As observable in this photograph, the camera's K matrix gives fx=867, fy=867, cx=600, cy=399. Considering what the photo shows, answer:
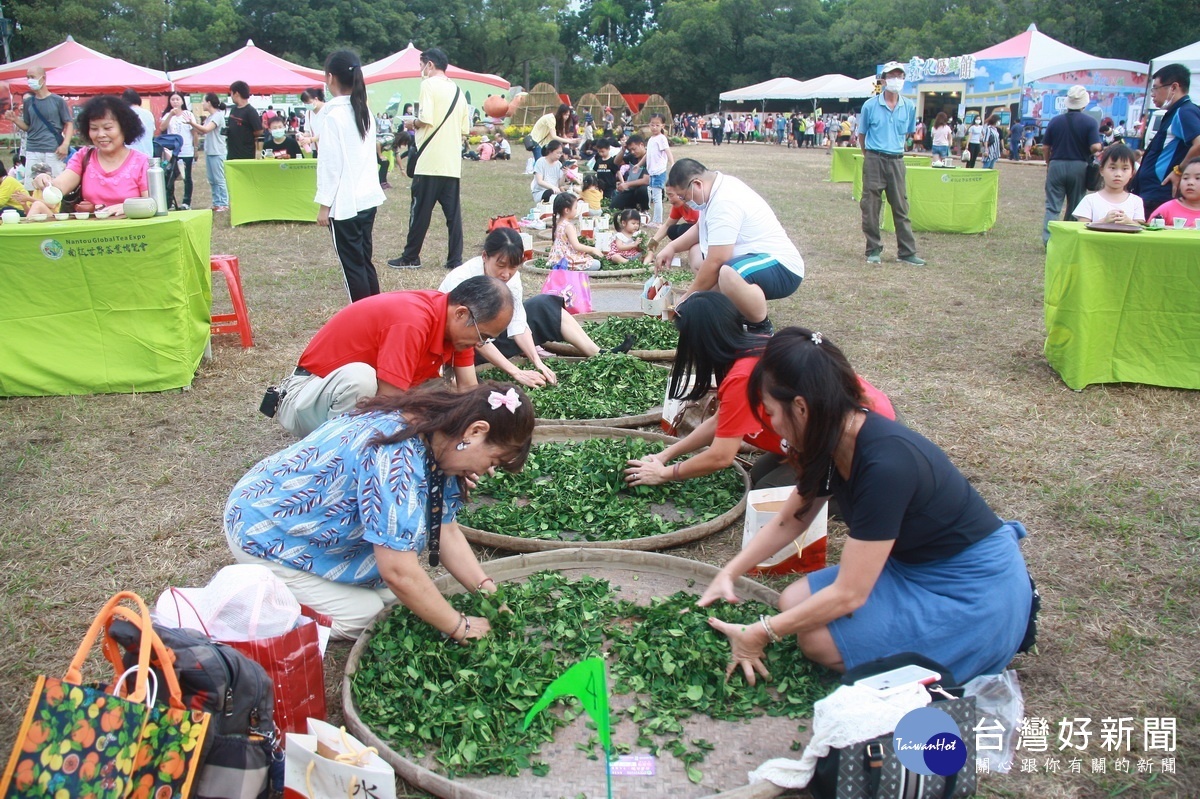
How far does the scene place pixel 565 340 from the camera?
534cm

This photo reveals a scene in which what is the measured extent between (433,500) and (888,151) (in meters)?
7.27

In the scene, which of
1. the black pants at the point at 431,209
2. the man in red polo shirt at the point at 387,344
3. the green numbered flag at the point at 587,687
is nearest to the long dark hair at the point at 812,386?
the green numbered flag at the point at 587,687

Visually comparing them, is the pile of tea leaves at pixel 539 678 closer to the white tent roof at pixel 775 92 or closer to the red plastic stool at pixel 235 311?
the red plastic stool at pixel 235 311

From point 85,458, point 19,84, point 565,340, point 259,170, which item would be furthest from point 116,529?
point 19,84

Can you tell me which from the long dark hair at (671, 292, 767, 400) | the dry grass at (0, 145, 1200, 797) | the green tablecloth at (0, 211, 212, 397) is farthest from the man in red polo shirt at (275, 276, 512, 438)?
the green tablecloth at (0, 211, 212, 397)

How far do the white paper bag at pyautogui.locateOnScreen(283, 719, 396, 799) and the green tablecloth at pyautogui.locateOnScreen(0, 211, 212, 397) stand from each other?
3.46 metres

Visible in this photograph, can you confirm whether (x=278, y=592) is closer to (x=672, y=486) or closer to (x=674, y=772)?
(x=674, y=772)

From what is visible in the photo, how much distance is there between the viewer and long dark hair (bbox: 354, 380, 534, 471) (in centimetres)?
216

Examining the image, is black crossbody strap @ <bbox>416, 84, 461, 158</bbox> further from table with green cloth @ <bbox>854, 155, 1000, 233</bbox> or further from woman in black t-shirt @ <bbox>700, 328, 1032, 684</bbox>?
woman in black t-shirt @ <bbox>700, 328, 1032, 684</bbox>

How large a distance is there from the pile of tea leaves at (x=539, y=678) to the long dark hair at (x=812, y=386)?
0.66 meters

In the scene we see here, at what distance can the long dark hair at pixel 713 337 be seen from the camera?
125 inches

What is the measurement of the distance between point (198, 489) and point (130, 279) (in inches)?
61.6

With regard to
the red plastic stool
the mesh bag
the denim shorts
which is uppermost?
the denim shorts

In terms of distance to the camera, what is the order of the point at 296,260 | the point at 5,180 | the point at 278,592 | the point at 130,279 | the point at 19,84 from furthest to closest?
1. the point at 19,84
2. the point at 296,260
3. the point at 5,180
4. the point at 130,279
5. the point at 278,592
